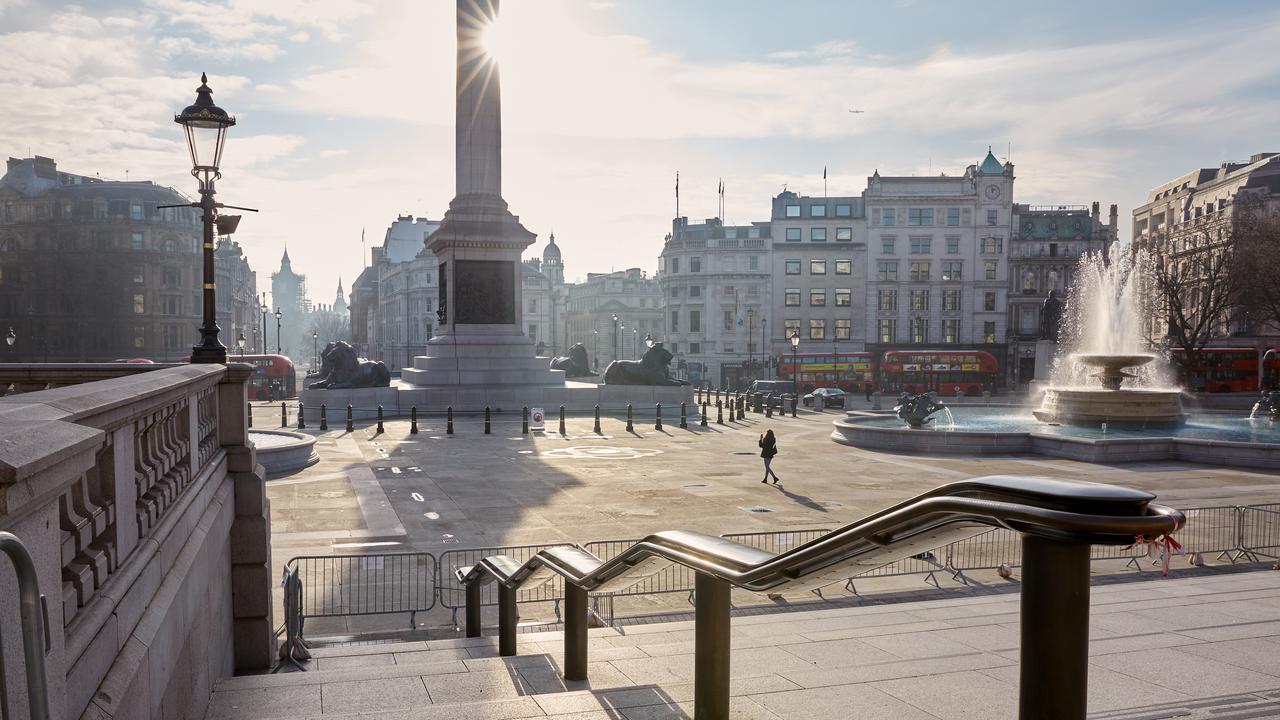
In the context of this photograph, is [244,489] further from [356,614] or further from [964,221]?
[964,221]

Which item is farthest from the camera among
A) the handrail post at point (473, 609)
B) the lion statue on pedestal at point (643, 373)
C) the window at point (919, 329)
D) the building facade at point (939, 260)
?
the window at point (919, 329)

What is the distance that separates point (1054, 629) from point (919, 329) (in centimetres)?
8194

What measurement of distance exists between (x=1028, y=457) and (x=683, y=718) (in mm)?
24072

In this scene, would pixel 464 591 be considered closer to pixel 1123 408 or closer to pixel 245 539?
pixel 245 539

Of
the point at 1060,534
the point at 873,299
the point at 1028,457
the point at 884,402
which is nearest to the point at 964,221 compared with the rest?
the point at 873,299

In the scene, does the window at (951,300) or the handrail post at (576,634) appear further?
the window at (951,300)

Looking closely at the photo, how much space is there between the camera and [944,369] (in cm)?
5966

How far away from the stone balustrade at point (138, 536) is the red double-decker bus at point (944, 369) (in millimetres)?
55092

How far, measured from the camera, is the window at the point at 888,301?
8119 cm

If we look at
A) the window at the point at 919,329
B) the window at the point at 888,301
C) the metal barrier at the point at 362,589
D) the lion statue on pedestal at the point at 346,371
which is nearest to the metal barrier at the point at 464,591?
the metal barrier at the point at 362,589

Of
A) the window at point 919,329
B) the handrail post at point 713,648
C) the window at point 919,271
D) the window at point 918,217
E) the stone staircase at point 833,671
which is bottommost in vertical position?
the stone staircase at point 833,671

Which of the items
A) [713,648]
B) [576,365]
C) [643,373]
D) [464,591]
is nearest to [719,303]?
[576,365]

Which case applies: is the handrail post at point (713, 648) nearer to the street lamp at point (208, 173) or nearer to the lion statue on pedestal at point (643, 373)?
the street lamp at point (208, 173)

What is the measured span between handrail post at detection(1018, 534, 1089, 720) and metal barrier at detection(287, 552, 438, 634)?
28.8 feet
